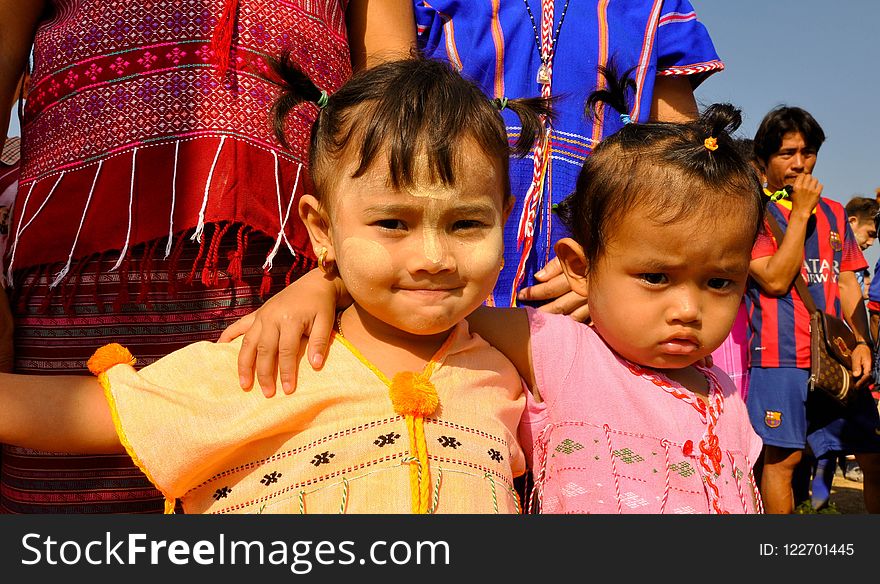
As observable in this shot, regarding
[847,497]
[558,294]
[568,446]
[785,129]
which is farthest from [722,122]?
[847,497]

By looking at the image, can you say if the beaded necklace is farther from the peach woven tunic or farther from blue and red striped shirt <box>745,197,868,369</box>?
blue and red striped shirt <box>745,197,868,369</box>

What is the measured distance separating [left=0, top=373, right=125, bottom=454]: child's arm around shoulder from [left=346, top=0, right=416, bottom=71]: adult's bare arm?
3.67 ft

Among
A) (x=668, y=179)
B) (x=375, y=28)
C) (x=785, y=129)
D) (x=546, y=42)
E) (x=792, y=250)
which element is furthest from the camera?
(x=785, y=129)

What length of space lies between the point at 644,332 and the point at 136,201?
119cm

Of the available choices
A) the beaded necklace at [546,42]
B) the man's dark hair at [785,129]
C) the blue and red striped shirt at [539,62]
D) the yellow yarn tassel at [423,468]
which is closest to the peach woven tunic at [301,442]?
the yellow yarn tassel at [423,468]

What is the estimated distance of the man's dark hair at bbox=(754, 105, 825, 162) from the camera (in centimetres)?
493

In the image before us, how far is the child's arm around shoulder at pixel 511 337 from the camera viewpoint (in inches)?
74.0

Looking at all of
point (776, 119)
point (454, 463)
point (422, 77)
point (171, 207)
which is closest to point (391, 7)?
point (422, 77)

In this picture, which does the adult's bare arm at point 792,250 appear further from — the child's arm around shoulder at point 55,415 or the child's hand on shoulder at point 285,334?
the child's arm around shoulder at point 55,415

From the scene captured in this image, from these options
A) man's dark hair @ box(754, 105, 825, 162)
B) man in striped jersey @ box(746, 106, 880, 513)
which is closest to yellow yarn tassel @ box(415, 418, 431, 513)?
man in striped jersey @ box(746, 106, 880, 513)

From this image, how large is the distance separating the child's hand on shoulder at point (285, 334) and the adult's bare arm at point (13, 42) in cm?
83

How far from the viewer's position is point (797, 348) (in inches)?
168

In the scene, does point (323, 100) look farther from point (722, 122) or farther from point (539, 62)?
point (722, 122)

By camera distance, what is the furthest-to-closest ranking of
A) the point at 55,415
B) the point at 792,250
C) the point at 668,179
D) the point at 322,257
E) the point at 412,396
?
the point at 792,250
the point at 668,179
the point at 322,257
the point at 412,396
the point at 55,415
